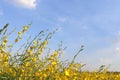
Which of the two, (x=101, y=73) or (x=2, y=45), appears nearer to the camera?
(x=2, y=45)

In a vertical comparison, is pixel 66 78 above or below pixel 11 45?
below

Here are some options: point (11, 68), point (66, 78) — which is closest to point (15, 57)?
point (11, 68)

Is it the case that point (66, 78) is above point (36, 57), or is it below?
below

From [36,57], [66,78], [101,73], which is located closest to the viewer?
[66,78]

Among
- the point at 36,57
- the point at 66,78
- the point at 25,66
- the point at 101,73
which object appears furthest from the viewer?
the point at 101,73

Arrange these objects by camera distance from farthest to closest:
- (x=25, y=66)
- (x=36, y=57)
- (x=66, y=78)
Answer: (x=36, y=57)
(x=25, y=66)
(x=66, y=78)

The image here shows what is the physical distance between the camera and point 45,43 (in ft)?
23.5

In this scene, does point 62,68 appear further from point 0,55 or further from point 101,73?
point 101,73

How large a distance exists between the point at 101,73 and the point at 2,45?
3.03 m

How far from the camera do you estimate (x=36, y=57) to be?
704 centimetres

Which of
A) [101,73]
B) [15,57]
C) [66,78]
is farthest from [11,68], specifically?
[101,73]

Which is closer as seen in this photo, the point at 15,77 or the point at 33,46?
the point at 15,77

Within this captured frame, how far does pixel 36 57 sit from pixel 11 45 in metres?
0.58

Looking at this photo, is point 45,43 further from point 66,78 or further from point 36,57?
point 66,78
